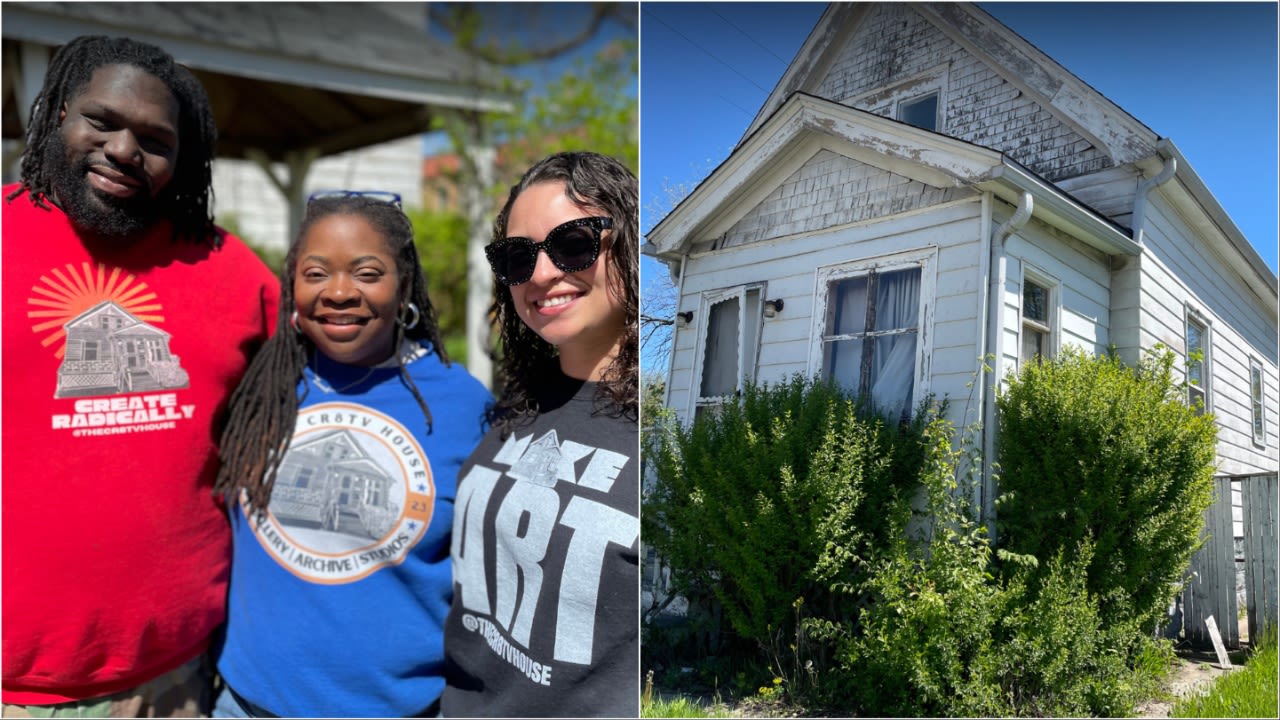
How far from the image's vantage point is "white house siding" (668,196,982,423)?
1.85 metres

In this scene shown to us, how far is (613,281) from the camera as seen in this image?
5.63ft

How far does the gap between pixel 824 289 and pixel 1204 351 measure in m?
0.83

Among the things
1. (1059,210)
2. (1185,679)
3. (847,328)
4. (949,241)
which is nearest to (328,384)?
(847,328)

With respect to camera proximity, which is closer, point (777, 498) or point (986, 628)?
point (986, 628)

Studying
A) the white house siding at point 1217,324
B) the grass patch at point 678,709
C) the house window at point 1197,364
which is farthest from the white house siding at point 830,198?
the grass patch at point 678,709

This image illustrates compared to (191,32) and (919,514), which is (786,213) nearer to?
(919,514)

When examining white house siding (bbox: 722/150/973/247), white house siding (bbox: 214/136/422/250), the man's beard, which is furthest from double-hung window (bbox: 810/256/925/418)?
white house siding (bbox: 214/136/422/250)

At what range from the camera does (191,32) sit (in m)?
4.78

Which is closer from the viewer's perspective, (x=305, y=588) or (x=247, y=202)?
(x=305, y=588)

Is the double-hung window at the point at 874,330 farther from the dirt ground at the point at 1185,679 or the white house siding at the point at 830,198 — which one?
the dirt ground at the point at 1185,679

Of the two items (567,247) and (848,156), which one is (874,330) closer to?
(848,156)

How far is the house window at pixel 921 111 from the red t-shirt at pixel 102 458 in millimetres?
1628

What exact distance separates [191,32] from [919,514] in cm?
468

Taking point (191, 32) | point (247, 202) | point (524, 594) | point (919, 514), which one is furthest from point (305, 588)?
point (247, 202)
